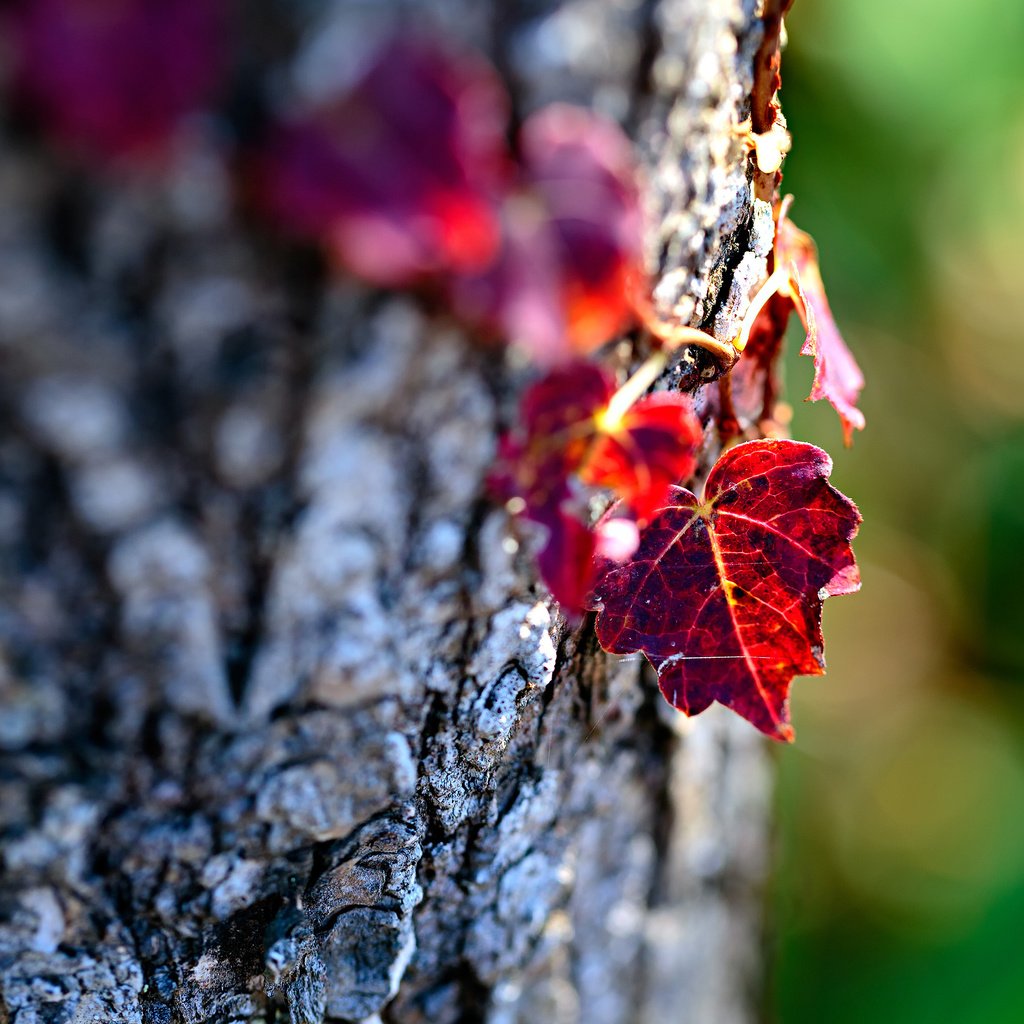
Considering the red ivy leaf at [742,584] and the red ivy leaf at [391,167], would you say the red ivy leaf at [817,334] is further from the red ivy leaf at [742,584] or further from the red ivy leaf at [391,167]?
the red ivy leaf at [391,167]

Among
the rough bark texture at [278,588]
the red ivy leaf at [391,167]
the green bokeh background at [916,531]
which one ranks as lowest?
the rough bark texture at [278,588]

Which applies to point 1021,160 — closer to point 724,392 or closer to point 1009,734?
point 1009,734

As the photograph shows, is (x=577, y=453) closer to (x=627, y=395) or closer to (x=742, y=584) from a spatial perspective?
(x=627, y=395)

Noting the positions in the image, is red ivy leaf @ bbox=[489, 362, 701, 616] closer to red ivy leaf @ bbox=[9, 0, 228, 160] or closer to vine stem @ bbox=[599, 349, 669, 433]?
vine stem @ bbox=[599, 349, 669, 433]

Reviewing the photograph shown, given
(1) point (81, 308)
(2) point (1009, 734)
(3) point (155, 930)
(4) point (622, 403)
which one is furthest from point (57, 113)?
(2) point (1009, 734)

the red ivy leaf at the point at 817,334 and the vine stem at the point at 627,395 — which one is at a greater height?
the red ivy leaf at the point at 817,334

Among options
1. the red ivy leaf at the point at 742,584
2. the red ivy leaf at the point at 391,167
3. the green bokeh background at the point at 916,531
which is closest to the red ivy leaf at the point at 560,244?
the red ivy leaf at the point at 391,167

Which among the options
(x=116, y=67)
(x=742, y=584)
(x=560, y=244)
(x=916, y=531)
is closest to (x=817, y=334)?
(x=742, y=584)
